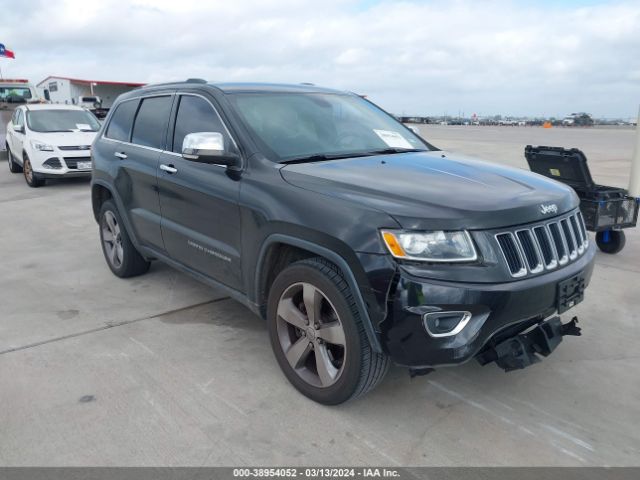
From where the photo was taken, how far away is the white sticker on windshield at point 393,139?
3.98 m

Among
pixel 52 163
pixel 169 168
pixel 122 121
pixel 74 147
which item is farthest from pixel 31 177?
pixel 169 168

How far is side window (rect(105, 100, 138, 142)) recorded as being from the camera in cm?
495

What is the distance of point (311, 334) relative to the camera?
3.04m

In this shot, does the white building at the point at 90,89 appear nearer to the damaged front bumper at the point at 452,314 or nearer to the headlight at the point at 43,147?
the headlight at the point at 43,147

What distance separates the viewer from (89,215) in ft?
28.5

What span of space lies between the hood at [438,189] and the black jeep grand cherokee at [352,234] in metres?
0.01

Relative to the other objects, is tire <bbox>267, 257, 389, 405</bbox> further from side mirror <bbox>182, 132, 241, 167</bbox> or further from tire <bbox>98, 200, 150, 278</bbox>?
tire <bbox>98, 200, 150, 278</bbox>

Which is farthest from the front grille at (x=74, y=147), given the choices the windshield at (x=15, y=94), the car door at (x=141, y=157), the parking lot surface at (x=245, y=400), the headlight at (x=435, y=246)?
the windshield at (x=15, y=94)

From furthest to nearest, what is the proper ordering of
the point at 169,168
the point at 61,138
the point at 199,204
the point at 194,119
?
the point at 61,138 < the point at 169,168 < the point at 194,119 < the point at 199,204

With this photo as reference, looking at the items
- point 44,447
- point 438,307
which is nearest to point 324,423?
point 438,307

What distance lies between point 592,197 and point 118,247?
16.4ft

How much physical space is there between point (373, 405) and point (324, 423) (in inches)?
13.3

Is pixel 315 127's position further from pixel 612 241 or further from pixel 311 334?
pixel 612 241

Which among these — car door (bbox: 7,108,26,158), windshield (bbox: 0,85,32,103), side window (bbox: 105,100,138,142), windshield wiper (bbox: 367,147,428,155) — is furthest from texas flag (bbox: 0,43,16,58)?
windshield wiper (bbox: 367,147,428,155)
